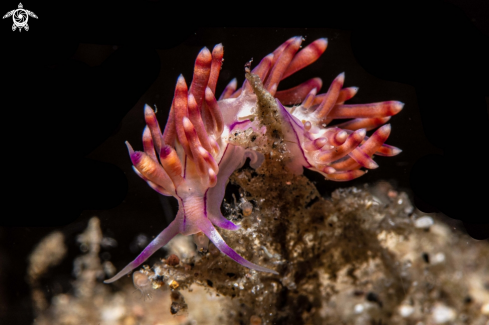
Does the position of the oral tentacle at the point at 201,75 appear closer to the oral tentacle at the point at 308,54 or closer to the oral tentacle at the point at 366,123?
the oral tentacle at the point at 308,54

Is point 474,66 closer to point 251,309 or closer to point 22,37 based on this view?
point 251,309

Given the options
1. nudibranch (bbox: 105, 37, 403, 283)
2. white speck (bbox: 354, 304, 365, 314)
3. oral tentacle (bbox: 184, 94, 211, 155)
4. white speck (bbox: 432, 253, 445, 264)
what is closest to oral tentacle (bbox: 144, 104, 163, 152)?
nudibranch (bbox: 105, 37, 403, 283)

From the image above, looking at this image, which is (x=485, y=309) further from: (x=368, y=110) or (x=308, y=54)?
(x=308, y=54)

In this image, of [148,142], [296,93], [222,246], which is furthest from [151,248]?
[296,93]

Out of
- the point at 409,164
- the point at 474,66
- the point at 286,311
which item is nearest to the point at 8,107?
the point at 286,311
